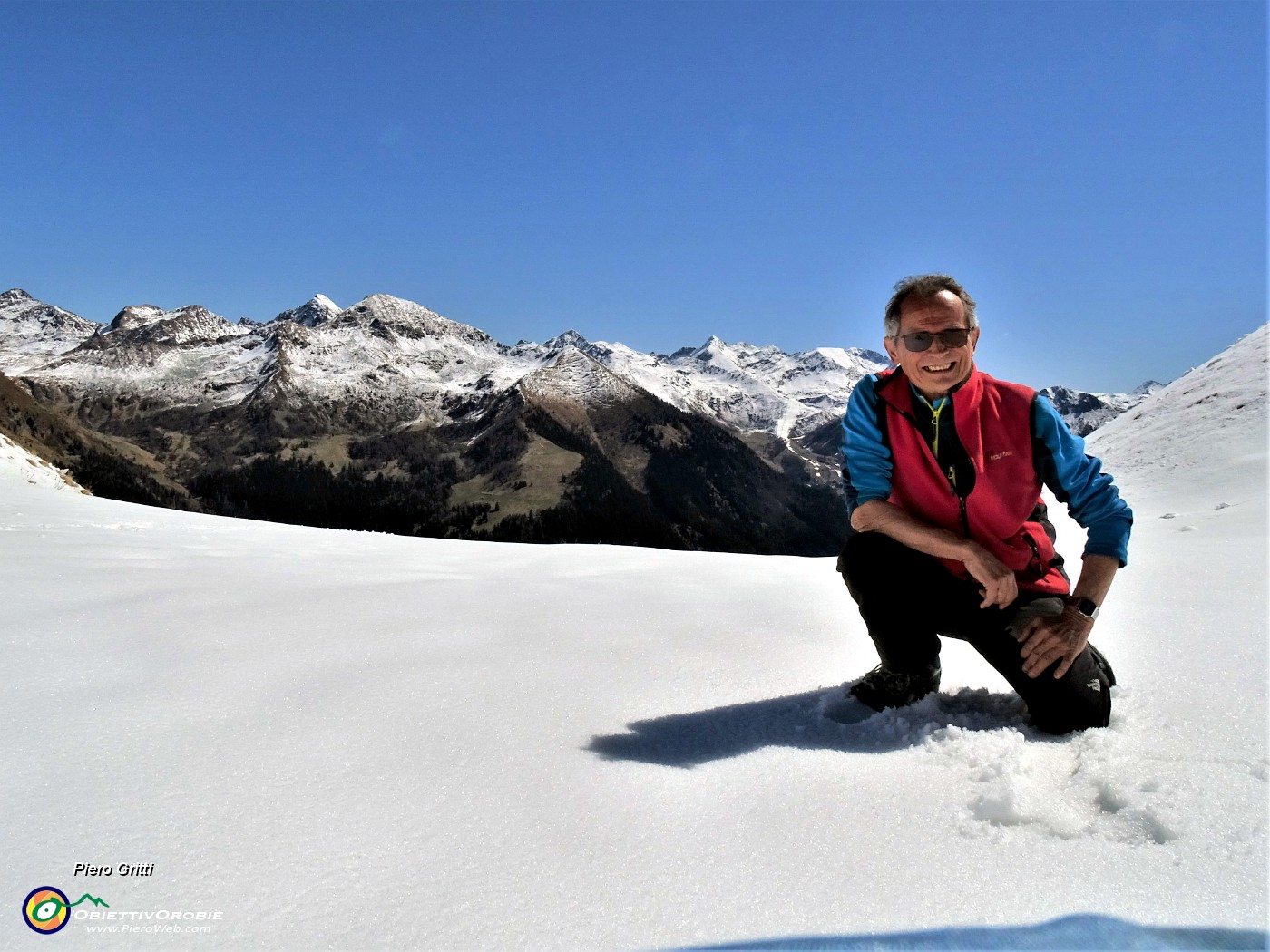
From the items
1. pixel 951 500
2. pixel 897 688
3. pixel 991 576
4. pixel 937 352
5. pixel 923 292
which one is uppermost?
pixel 923 292

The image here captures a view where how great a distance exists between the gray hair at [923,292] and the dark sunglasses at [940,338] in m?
0.09

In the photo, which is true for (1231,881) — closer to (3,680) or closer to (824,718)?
(824,718)

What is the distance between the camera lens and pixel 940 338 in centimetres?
267

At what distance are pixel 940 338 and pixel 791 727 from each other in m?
1.63

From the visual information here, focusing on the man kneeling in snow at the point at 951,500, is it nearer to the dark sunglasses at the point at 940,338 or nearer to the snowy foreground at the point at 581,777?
the dark sunglasses at the point at 940,338

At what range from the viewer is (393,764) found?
Answer: 214 centimetres

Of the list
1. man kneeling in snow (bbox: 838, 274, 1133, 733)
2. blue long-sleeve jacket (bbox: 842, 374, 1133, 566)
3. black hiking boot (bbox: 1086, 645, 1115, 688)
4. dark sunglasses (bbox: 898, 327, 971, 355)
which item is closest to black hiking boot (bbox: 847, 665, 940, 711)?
man kneeling in snow (bbox: 838, 274, 1133, 733)

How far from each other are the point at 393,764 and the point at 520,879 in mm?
782

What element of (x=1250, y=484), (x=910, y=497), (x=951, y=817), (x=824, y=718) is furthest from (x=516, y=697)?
(x=1250, y=484)

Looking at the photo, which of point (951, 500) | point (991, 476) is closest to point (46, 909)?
point (951, 500)

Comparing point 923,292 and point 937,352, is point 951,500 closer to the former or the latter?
point 937,352

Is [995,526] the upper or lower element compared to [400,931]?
upper

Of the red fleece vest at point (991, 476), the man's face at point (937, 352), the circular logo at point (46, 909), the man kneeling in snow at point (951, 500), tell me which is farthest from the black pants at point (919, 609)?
the circular logo at point (46, 909)

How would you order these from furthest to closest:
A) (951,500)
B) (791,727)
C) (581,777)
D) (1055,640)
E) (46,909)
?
(951,500) → (791,727) → (1055,640) → (581,777) → (46,909)
